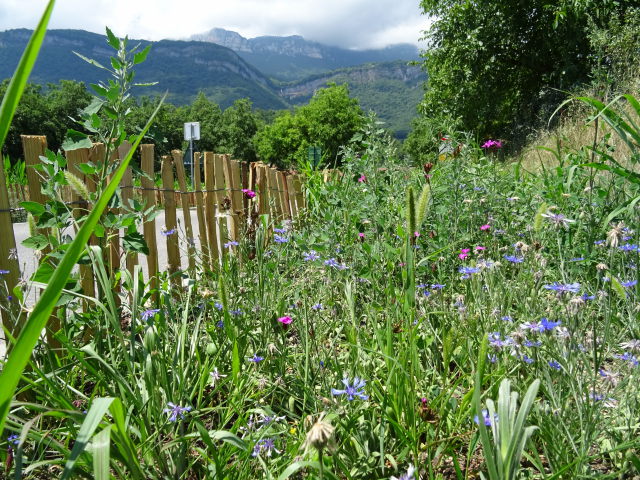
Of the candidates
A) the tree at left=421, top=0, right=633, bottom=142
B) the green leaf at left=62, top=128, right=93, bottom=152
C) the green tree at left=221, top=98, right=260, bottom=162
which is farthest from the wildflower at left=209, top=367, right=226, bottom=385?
the green tree at left=221, top=98, right=260, bottom=162

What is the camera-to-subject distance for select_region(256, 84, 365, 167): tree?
57.7 metres

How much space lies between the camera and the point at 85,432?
0.84m

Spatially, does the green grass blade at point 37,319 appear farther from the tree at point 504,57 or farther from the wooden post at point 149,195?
the tree at point 504,57

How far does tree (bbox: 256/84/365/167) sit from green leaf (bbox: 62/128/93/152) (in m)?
54.9

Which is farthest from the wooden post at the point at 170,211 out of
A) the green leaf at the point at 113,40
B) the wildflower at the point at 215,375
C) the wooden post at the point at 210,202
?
the wildflower at the point at 215,375

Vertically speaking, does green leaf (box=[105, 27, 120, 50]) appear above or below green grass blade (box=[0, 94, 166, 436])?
above

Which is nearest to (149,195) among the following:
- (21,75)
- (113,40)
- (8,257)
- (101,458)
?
(8,257)

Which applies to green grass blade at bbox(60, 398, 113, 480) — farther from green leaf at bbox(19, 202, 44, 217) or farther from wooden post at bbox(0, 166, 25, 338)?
wooden post at bbox(0, 166, 25, 338)

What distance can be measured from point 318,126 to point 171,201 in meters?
56.0

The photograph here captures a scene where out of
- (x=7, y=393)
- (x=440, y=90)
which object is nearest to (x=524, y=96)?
(x=440, y=90)

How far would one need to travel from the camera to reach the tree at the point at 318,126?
2270 inches

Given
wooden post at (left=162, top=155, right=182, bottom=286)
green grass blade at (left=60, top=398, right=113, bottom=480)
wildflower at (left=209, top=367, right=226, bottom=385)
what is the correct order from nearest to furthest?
green grass blade at (left=60, top=398, right=113, bottom=480) < wildflower at (left=209, top=367, right=226, bottom=385) < wooden post at (left=162, top=155, right=182, bottom=286)

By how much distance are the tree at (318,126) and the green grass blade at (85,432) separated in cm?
5630

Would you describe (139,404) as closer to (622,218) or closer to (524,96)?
(622,218)
